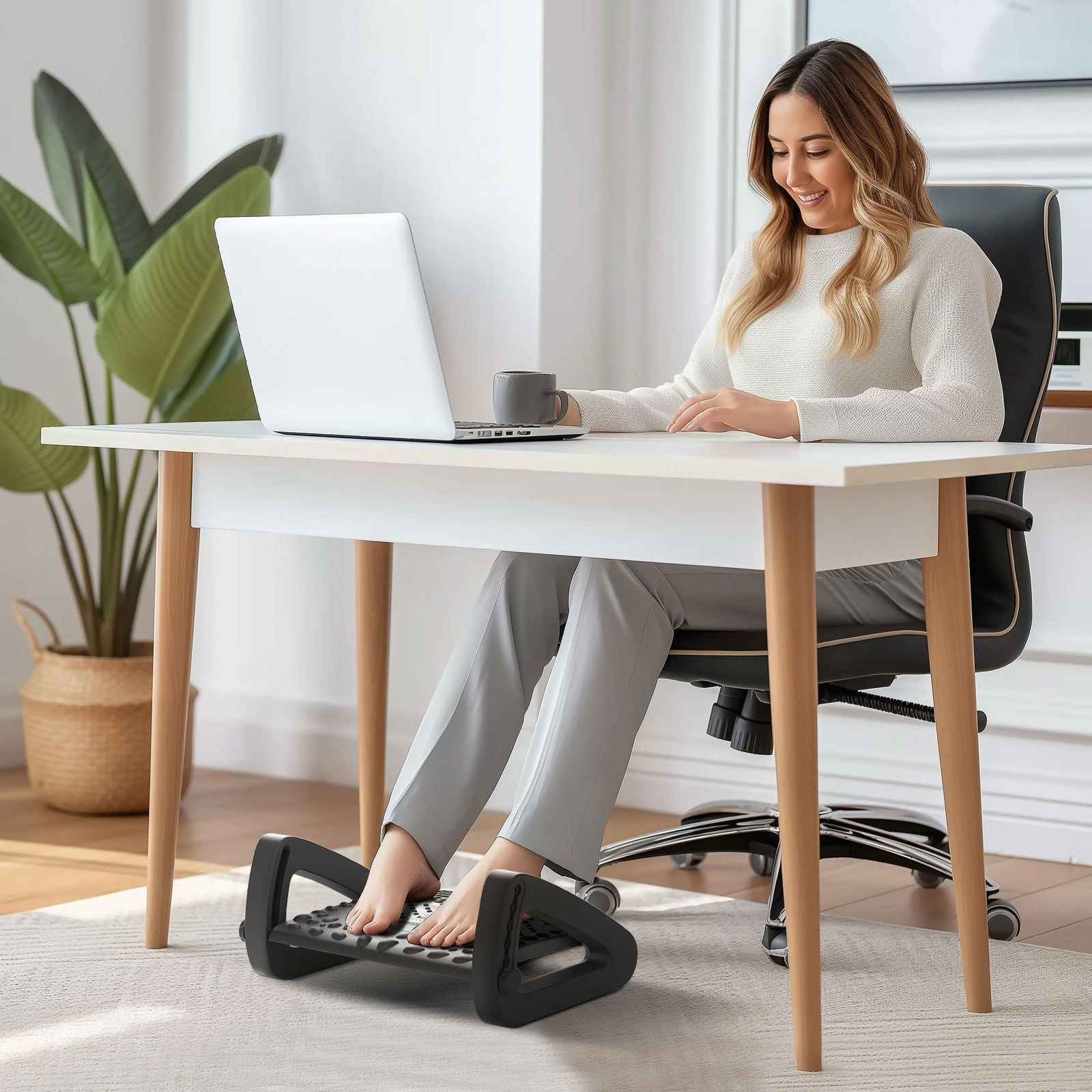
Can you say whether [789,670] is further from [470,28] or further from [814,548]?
[470,28]

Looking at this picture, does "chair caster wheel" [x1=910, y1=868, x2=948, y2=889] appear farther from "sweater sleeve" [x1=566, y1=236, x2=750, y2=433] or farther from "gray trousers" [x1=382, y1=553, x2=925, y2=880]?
"sweater sleeve" [x1=566, y1=236, x2=750, y2=433]

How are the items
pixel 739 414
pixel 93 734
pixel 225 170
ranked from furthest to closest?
pixel 225 170 < pixel 93 734 < pixel 739 414

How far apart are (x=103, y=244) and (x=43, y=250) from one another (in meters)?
0.13

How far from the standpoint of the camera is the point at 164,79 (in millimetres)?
3479

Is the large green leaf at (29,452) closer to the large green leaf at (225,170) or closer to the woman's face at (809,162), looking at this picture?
the large green leaf at (225,170)

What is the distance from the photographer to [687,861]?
8.67ft

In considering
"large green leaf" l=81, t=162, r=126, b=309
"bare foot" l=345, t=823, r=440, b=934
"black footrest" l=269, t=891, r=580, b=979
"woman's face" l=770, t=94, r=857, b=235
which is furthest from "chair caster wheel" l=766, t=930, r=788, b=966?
"large green leaf" l=81, t=162, r=126, b=309

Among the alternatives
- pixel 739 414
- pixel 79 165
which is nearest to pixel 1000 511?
pixel 739 414

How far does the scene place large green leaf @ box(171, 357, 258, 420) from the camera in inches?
118

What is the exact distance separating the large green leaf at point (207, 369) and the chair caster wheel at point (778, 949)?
59.7 inches

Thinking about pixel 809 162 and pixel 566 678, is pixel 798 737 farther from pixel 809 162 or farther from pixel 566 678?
pixel 809 162

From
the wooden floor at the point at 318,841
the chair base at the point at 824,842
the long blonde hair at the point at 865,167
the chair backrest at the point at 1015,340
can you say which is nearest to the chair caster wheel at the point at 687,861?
the wooden floor at the point at 318,841

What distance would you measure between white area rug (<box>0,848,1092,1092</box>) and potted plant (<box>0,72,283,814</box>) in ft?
2.53

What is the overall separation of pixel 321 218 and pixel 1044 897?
4.96 ft
